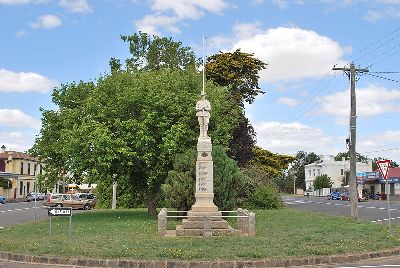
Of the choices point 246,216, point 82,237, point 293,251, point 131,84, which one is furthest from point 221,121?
point 293,251

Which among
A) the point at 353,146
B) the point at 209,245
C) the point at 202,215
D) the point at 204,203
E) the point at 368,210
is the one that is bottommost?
the point at 209,245

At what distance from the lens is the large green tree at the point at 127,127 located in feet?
88.7

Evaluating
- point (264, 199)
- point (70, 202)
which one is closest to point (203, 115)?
point (264, 199)

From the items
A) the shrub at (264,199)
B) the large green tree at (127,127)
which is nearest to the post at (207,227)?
the large green tree at (127,127)

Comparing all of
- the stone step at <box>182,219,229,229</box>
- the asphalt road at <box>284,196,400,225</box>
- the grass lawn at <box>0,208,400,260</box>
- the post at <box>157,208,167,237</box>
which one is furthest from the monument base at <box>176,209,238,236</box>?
the asphalt road at <box>284,196,400,225</box>

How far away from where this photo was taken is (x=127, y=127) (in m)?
27.2

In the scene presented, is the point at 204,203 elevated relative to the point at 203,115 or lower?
lower

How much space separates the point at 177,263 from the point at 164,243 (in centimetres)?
330

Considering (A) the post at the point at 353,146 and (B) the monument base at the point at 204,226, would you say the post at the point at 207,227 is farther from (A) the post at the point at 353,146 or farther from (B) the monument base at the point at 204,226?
(A) the post at the point at 353,146

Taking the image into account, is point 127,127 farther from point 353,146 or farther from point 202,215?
point 353,146

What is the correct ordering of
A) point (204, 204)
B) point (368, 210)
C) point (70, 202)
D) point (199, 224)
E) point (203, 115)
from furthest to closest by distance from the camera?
1. point (70, 202)
2. point (368, 210)
3. point (203, 115)
4. point (204, 204)
5. point (199, 224)

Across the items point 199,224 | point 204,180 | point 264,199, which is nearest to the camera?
point 199,224

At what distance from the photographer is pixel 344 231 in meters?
19.5

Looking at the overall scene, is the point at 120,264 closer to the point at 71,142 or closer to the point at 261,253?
the point at 261,253
